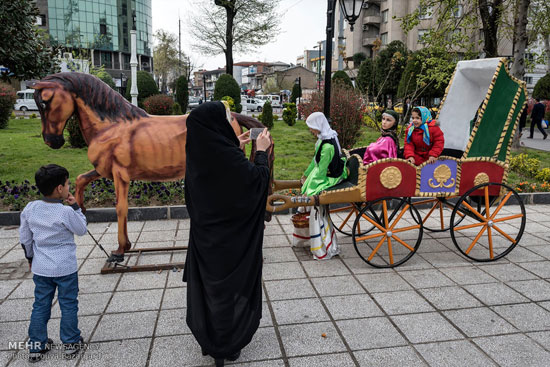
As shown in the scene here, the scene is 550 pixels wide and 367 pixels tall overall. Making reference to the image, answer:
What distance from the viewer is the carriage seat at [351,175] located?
534 cm

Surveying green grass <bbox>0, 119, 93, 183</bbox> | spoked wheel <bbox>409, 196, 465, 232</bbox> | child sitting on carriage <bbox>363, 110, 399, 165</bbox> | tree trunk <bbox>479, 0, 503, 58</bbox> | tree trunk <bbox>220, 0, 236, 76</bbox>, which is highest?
tree trunk <bbox>220, 0, 236, 76</bbox>

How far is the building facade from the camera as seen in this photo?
55625mm

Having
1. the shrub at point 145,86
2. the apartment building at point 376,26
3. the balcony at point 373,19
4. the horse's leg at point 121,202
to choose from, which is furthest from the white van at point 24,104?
the balcony at point 373,19

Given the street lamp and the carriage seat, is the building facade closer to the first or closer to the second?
the street lamp

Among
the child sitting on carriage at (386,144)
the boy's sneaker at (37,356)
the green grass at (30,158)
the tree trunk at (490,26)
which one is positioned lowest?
the boy's sneaker at (37,356)

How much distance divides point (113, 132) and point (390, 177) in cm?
337

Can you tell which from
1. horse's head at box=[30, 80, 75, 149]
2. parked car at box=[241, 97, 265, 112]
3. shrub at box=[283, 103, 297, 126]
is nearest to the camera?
horse's head at box=[30, 80, 75, 149]

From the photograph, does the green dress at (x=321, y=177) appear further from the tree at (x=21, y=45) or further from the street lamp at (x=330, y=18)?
the tree at (x=21, y=45)

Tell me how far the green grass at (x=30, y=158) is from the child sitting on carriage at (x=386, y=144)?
6593 mm

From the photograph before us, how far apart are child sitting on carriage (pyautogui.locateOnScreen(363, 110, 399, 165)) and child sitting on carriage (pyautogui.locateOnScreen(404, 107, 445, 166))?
217 millimetres

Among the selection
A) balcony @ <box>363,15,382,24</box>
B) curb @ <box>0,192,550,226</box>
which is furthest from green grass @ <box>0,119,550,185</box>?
balcony @ <box>363,15,382,24</box>

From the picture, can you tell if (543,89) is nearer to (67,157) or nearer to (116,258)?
(67,157)

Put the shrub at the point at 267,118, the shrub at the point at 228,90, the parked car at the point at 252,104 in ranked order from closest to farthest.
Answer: the shrub at the point at 267,118 < the shrub at the point at 228,90 < the parked car at the point at 252,104

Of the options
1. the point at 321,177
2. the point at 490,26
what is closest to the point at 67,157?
the point at 321,177
